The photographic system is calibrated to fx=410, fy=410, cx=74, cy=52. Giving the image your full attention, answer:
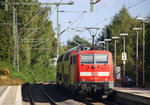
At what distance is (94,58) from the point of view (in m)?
25.7

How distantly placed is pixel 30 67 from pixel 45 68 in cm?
488

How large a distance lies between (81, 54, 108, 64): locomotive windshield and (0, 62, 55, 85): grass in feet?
83.0

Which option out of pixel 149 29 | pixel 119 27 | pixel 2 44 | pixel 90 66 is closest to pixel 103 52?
pixel 90 66

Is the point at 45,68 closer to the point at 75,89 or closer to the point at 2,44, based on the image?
the point at 2,44

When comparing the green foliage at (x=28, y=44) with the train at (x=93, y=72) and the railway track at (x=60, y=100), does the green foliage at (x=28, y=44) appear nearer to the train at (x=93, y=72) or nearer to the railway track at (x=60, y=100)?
the railway track at (x=60, y=100)

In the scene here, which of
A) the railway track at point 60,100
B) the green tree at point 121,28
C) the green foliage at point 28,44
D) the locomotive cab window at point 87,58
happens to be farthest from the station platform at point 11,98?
the green tree at point 121,28

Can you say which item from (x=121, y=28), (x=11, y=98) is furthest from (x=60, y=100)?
(x=121, y=28)

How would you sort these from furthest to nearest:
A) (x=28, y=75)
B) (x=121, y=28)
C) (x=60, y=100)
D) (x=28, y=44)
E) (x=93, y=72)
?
A: (x=121, y=28) → (x=28, y=75) → (x=28, y=44) → (x=60, y=100) → (x=93, y=72)

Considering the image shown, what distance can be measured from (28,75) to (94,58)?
3851 cm

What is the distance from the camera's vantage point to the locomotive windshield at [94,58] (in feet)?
84.0

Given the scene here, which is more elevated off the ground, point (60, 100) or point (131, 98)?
point (131, 98)

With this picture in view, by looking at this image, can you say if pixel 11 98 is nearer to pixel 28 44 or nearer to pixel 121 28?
pixel 28 44

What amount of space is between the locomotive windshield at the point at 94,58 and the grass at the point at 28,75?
25.3 m

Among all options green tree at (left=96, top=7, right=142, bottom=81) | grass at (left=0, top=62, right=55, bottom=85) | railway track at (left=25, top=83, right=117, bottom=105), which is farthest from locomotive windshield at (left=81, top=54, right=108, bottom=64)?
Result: green tree at (left=96, top=7, right=142, bottom=81)
